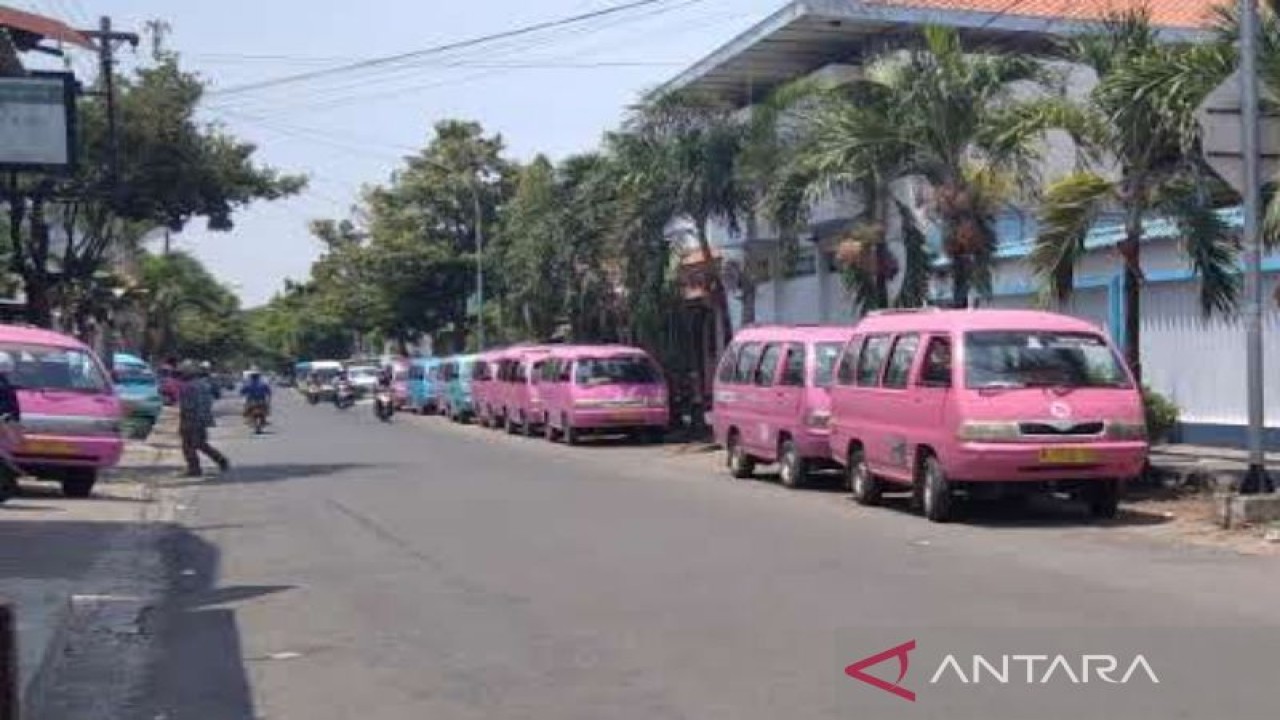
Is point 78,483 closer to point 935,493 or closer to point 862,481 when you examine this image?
point 862,481

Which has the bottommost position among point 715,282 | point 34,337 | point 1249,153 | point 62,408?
point 62,408

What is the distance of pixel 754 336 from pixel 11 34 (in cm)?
959

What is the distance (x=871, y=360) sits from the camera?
54.7 feet

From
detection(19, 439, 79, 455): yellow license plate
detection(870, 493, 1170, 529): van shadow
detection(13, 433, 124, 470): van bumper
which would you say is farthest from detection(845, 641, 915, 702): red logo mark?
detection(19, 439, 79, 455): yellow license plate

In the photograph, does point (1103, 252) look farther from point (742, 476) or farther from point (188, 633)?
point (188, 633)

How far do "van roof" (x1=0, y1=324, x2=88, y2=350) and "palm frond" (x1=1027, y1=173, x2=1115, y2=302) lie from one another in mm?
11595

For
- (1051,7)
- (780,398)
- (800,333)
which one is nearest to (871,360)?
(780,398)

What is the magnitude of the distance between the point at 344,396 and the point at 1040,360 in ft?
Result: 150

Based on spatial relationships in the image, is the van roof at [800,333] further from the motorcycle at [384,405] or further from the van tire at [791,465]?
the motorcycle at [384,405]

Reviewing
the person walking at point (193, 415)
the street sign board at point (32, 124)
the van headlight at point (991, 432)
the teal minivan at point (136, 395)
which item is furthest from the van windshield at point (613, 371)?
the van headlight at point (991, 432)

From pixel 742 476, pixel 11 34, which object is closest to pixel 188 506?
pixel 11 34

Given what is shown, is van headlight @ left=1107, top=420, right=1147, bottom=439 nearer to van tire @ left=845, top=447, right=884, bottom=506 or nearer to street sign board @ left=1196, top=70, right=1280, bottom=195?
street sign board @ left=1196, top=70, right=1280, bottom=195

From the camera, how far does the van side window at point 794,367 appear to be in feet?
63.8

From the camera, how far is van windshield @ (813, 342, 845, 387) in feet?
62.7
